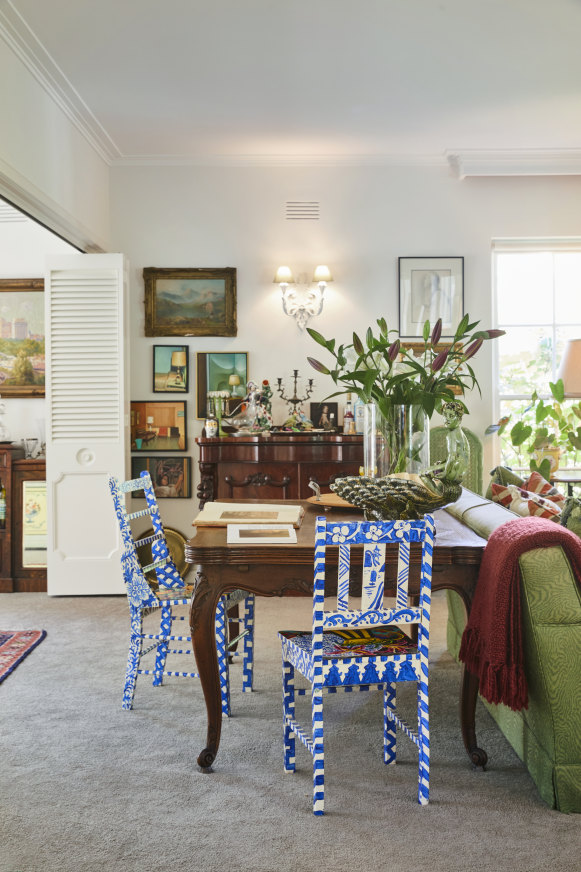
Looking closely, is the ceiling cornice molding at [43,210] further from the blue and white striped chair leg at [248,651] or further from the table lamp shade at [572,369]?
the table lamp shade at [572,369]

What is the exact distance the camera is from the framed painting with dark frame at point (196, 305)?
18.9 feet

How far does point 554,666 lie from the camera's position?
2.36 meters

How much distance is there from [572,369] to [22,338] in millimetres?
3996

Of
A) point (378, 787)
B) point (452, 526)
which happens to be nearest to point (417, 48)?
point (452, 526)

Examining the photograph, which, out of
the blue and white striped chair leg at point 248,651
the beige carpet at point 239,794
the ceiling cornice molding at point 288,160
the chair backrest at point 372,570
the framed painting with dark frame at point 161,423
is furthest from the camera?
the framed painting with dark frame at point 161,423

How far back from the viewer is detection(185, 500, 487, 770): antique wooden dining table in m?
2.58

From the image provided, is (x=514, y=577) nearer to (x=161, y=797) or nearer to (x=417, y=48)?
(x=161, y=797)

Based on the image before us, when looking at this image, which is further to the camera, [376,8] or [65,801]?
[376,8]

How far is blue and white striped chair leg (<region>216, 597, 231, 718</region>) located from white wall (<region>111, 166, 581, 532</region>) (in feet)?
9.29

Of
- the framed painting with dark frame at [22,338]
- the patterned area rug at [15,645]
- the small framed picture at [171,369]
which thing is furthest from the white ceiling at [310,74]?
the patterned area rug at [15,645]

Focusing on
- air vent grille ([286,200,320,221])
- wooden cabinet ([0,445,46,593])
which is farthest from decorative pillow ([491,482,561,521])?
wooden cabinet ([0,445,46,593])

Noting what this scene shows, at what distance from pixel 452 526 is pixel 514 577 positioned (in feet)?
2.07

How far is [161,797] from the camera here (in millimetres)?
2496

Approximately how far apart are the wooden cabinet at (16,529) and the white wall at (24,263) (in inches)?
18.6
